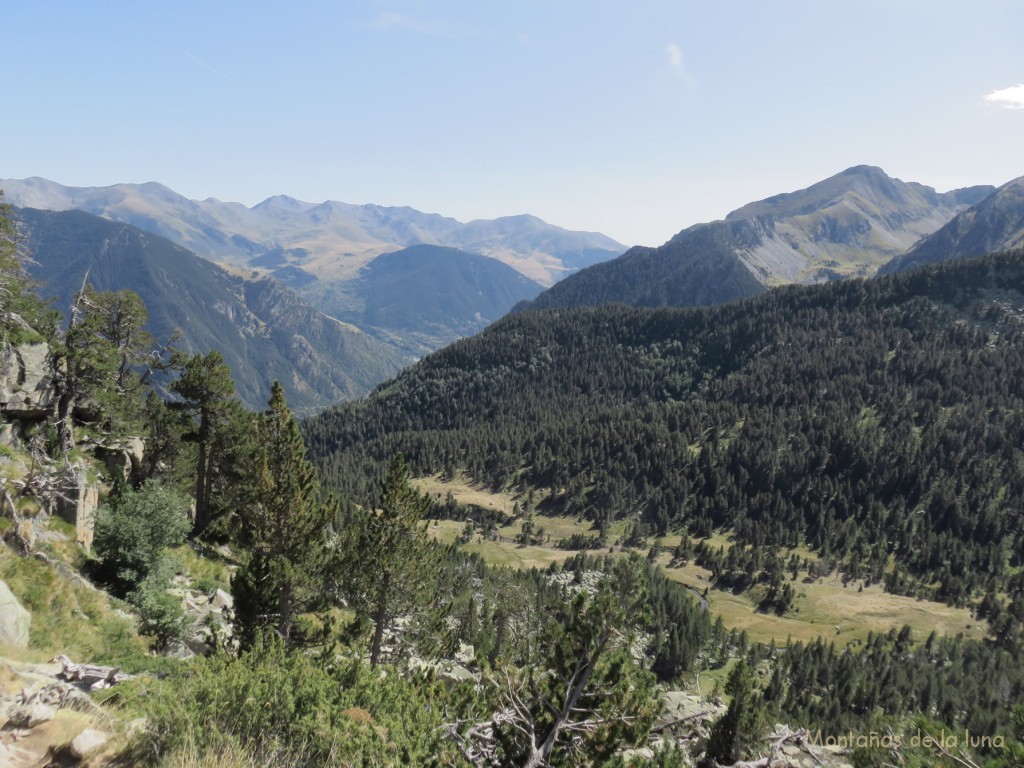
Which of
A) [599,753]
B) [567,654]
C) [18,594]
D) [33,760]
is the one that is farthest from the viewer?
[18,594]

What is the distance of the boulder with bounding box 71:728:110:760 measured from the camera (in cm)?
1146

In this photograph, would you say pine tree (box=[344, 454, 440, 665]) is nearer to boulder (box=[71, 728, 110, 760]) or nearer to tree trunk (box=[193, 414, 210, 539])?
boulder (box=[71, 728, 110, 760])

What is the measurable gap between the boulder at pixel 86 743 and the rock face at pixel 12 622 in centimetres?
1066

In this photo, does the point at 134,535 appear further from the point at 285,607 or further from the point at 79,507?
the point at 285,607

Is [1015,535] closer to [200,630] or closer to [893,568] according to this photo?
[893,568]

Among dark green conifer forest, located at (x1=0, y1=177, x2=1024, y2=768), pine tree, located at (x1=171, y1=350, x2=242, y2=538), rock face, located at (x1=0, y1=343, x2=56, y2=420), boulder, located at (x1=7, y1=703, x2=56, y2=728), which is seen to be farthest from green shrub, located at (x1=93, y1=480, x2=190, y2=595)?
boulder, located at (x1=7, y1=703, x2=56, y2=728)

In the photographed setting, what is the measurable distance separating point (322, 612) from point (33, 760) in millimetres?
21214

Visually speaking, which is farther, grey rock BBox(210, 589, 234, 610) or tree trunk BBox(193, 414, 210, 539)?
tree trunk BBox(193, 414, 210, 539)

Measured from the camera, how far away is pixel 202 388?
4356 cm

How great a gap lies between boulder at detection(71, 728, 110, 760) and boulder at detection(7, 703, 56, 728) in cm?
93

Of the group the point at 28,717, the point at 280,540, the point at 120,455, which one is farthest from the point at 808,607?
the point at 28,717

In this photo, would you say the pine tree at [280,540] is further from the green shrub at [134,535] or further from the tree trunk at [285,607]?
the green shrub at [134,535]

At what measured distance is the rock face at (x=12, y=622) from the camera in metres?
19.2

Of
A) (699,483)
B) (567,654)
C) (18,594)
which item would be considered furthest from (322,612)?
(699,483)
